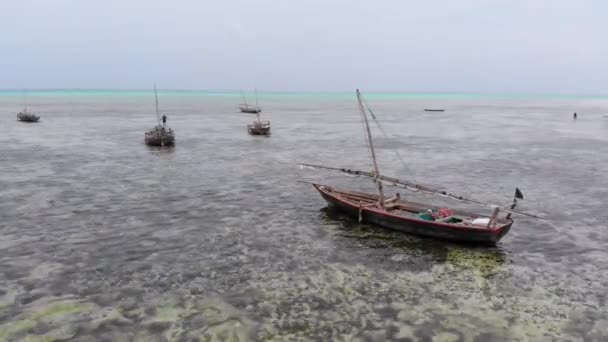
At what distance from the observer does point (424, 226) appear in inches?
1085

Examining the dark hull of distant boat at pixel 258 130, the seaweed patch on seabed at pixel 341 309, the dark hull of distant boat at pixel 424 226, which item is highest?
the dark hull of distant boat at pixel 258 130

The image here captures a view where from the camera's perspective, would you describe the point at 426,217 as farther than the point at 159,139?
No

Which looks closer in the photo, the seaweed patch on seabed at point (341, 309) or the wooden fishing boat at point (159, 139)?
the seaweed patch on seabed at point (341, 309)

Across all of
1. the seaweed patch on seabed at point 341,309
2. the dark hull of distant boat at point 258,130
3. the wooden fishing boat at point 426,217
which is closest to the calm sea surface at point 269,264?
the seaweed patch on seabed at point 341,309

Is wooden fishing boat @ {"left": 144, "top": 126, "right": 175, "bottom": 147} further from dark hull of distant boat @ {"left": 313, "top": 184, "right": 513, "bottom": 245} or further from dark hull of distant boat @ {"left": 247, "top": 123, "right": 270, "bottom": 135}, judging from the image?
dark hull of distant boat @ {"left": 313, "top": 184, "right": 513, "bottom": 245}

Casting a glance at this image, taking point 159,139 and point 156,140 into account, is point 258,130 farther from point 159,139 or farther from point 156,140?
point 156,140

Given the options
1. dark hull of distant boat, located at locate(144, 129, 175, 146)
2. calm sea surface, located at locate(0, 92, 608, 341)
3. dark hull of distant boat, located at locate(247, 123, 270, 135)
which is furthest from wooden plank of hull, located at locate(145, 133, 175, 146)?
dark hull of distant boat, located at locate(247, 123, 270, 135)

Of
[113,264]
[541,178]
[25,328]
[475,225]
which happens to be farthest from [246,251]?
[541,178]

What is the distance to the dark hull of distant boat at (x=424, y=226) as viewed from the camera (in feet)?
85.3

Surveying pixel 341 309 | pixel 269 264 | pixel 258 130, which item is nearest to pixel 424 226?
pixel 269 264

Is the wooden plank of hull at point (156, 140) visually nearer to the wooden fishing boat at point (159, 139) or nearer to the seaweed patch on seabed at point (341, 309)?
the wooden fishing boat at point (159, 139)

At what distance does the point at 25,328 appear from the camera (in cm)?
1755

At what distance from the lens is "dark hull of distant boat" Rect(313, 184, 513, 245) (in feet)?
85.3

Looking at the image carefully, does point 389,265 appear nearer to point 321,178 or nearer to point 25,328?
point 25,328
